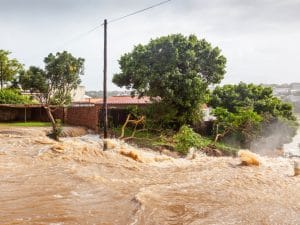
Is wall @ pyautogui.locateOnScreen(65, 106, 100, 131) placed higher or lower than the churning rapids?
higher

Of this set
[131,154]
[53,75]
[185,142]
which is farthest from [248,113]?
[53,75]

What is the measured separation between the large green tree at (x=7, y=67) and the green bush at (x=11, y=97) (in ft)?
8.00

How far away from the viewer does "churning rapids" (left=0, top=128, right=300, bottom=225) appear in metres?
6.48

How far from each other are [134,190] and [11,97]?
20.2 metres

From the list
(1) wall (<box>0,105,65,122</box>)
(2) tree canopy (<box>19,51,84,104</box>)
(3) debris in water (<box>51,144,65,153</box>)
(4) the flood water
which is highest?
(2) tree canopy (<box>19,51,84,104</box>)

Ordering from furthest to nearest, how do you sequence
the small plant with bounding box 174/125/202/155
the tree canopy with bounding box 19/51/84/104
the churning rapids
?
the tree canopy with bounding box 19/51/84/104 < the small plant with bounding box 174/125/202/155 < the churning rapids

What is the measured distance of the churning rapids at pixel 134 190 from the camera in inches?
255

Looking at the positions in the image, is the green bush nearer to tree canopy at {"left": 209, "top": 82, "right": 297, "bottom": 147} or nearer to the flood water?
tree canopy at {"left": 209, "top": 82, "right": 297, "bottom": 147}

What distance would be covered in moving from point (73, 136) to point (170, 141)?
5.44 metres

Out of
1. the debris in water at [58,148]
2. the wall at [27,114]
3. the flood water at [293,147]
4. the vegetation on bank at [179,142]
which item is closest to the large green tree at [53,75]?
the wall at [27,114]

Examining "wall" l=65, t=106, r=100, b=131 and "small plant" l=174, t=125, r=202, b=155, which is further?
"wall" l=65, t=106, r=100, b=131

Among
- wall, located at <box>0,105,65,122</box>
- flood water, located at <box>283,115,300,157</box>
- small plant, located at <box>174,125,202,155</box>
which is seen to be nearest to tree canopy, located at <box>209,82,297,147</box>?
flood water, located at <box>283,115,300,157</box>

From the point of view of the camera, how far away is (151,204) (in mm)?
7152

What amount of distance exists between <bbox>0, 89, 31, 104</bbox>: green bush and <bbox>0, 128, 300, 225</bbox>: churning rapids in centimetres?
1317
